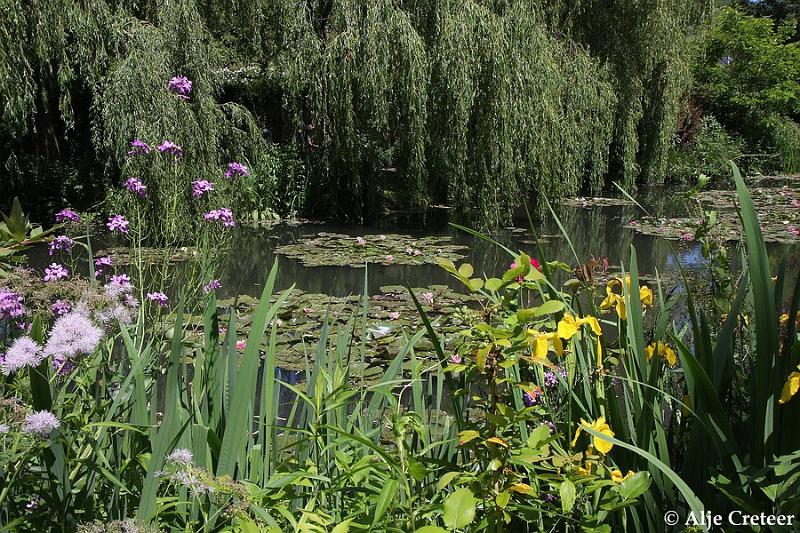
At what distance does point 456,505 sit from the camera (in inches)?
32.8

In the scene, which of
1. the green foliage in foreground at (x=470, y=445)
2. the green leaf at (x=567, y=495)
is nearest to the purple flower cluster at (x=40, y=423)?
the green foliage in foreground at (x=470, y=445)

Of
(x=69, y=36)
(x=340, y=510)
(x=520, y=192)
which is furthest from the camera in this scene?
(x=520, y=192)

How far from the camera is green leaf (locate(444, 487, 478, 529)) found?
813 mm

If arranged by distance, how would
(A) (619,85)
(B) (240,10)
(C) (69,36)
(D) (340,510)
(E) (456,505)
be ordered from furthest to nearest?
1. (A) (619,85)
2. (B) (240,10)
3. (C) (69,36)
4. (D) (340,510)
5. (E) (456,505)

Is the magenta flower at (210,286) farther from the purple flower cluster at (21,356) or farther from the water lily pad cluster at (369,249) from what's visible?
the water lily pad cluster at (369,249)

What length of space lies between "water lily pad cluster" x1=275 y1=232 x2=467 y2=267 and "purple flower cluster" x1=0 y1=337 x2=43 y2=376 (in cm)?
484

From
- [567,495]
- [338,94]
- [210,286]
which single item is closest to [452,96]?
[338,94]

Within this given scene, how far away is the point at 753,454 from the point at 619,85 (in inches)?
351

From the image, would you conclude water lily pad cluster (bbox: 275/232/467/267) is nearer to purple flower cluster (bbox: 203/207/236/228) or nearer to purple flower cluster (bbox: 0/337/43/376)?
purple flower cluster (bbox: 203/207/236/228)

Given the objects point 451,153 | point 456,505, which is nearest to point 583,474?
point 456,505

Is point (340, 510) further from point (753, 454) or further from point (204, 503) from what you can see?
point (753, 454)

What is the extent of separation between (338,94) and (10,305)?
6658 mm

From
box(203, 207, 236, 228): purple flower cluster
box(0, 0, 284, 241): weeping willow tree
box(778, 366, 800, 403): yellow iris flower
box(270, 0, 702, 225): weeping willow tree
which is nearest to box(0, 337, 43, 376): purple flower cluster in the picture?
box(778, 366, 800, 403): yellow iris flower

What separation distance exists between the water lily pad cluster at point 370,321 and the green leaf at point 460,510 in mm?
2221
